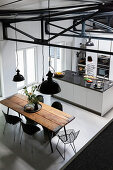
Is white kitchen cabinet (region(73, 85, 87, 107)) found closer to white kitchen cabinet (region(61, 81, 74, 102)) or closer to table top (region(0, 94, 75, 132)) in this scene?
white kitchen cabinet (region(61, 81, 74, 102))

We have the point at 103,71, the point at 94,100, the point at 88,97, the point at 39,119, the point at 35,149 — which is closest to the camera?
the point at 39,119

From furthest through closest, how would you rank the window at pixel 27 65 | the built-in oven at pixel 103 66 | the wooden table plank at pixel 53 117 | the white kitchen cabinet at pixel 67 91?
the built-in oven at pixel 103 66, the window at pixel 27 65, the white kitchen cabinet at pixel 67 91, the wooden table plank at pixel 53 117

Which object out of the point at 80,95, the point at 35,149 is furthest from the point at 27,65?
the point at 35,149

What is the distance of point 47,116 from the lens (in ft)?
15.6

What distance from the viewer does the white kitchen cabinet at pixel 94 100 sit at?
632 centimetres

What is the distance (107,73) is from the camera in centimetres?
862

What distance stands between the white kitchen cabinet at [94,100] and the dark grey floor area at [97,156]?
15.6 feet

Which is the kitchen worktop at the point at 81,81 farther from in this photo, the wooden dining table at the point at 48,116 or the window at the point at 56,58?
the wooden dining table at the point at 48,116

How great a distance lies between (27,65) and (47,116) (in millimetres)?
4130

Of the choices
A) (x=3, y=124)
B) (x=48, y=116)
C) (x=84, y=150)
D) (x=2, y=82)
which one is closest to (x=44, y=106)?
(x=48, y=116)

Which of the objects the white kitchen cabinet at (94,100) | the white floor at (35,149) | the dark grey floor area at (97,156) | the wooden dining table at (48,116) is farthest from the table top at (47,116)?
the dark grey floor area at (97,156)

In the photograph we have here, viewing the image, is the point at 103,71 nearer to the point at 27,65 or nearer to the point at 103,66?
the point at 103,66

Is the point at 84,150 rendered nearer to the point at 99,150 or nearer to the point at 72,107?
the point at 99,150

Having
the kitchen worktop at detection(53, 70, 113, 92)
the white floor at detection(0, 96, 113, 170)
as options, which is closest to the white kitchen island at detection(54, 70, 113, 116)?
the kitchen worktop at detection(53, 70, 113, 92)
